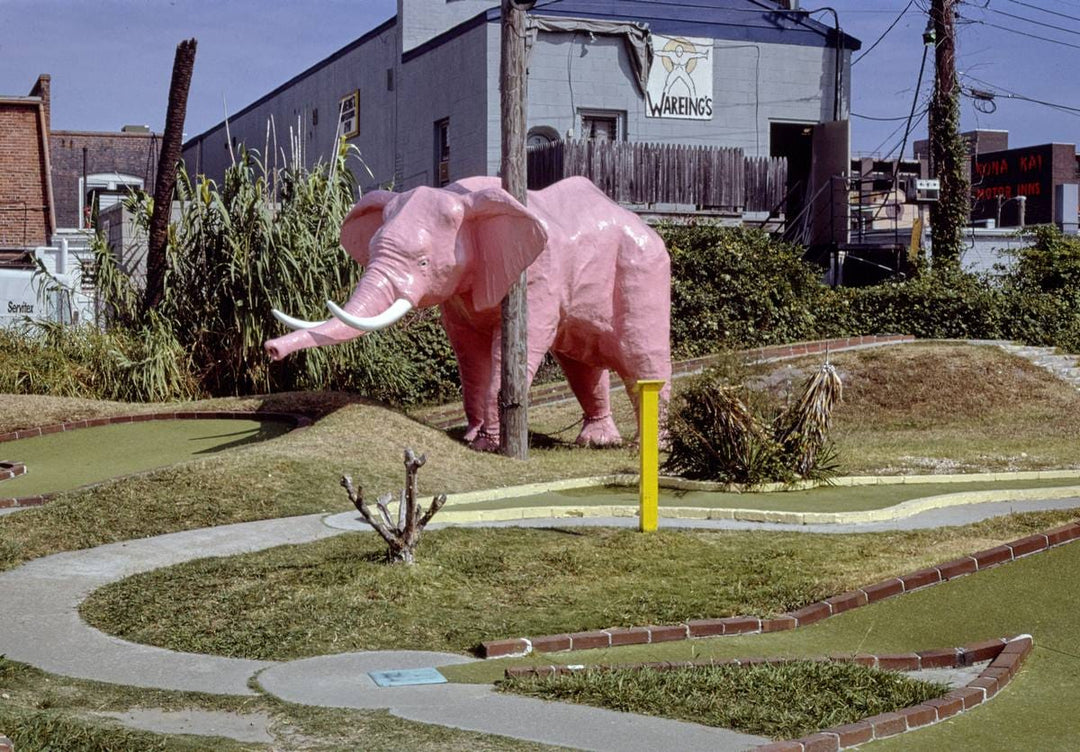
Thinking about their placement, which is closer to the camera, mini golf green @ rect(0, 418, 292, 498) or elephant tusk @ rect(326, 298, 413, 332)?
elephant tusk @ rect(326, 298, 413, 332)

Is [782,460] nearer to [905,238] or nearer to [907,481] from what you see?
[907,481]

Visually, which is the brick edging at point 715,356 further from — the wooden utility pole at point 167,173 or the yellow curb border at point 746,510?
the yellow curb border at point 746,510

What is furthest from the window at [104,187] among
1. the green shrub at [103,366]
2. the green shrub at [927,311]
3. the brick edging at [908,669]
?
the brick edging at [908,669]

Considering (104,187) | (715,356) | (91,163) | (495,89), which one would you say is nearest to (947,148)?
(495,89)

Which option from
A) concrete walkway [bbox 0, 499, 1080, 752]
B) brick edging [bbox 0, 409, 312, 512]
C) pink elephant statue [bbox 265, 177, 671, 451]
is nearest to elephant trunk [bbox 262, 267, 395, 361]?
pink elephant statue [bbox 265, 177, 671, 451]

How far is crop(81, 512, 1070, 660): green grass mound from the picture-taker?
289 inches

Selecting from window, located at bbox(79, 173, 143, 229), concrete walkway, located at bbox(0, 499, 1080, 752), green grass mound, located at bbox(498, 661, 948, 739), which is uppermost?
window, located at bbox(79, 173, 143, 229)

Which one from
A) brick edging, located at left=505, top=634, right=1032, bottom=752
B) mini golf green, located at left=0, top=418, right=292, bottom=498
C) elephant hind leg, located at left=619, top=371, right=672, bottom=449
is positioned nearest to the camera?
brick edging, located at left=505, top=634, right=1032, bottom=752

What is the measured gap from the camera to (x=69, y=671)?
660 centimetres

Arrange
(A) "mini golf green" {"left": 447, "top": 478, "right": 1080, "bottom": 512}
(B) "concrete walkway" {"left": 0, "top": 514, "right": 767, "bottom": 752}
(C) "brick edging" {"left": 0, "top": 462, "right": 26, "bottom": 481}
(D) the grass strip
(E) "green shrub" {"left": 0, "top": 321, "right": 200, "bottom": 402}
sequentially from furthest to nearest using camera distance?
(E) "green shrub" {"left": 0, "top": 321, "right": 200, "bottom": 402}, (C) "brick edging" {"left": 0, "top": 462, "right": 26, "bottom": 481}, (A) "mini golf green" {"left": 447, "top": 478, "right": 1080, "bottom": 512}, (B) "concrete walkway" {"left": 0, "top": 514, "right": 767, "bottom": 752}, (D) the grass strip

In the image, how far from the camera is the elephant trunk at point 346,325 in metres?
11.8

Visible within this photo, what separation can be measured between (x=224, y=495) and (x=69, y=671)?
171 inches

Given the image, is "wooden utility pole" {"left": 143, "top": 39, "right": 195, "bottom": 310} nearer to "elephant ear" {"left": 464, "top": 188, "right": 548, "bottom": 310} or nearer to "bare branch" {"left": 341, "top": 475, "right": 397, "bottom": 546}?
"elephant ear" {"left": 464, "top": 188, "right": 548, "bottom": 310}

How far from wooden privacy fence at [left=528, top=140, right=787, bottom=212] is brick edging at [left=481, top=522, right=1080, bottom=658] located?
644 inches
